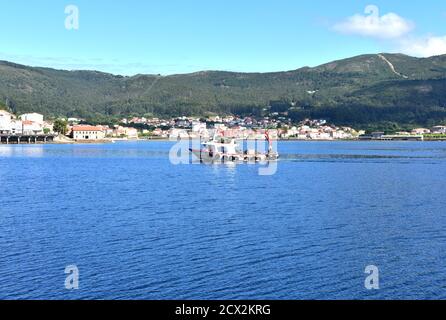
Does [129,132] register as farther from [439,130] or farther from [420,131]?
[439,130]

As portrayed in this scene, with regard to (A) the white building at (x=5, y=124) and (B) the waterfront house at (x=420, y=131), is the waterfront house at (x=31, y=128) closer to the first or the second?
(A) the white building at (x=5, y=124)

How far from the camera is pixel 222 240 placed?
20.7m

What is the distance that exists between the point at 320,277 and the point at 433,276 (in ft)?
9.66

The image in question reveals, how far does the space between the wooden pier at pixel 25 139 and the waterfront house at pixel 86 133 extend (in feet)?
27.2

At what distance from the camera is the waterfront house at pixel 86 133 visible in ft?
459

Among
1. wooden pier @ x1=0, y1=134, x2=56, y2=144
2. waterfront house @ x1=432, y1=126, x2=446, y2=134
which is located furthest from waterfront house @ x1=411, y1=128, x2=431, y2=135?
wooden pier @ x1=0, y1=134, x2=56, y2=144

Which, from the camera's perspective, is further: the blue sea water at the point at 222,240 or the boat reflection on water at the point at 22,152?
the boat reflection on water at the point at 22,152

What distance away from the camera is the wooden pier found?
124000 mm

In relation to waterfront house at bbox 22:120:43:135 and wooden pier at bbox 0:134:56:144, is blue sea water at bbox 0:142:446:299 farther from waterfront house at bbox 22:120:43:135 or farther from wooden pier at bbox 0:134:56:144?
waterfront house at bbox 22:120:43:135

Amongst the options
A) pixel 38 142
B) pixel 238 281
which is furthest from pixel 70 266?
pixel 38 142

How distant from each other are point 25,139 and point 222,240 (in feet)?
374

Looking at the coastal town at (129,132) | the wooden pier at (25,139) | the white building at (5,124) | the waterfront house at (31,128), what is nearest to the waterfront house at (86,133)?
the coastal town at (129,132)

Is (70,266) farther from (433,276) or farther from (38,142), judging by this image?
(38,142)

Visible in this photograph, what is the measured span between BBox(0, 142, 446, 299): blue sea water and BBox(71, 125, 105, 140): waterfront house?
102033 mm
